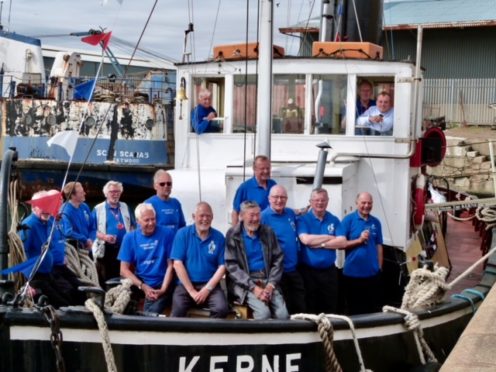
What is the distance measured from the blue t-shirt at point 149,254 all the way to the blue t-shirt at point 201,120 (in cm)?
300

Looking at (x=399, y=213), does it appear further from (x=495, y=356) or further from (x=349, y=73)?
(x=495, y=356)

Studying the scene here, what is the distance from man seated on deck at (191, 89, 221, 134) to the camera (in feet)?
30.9

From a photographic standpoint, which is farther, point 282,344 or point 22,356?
point 282,344

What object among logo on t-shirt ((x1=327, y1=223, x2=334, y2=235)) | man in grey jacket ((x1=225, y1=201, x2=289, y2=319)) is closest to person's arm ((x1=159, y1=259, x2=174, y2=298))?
man in grey jacket ((x1=225, y1=201, x2=289, y2=319))

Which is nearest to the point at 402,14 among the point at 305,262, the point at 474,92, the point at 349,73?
the point at 474,92

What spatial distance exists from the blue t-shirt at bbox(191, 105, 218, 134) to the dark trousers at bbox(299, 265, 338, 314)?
2.86m

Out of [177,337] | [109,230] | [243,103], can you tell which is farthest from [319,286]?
[243,103]

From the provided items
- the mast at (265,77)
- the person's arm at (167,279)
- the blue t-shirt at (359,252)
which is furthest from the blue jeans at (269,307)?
the mast at (265,77)

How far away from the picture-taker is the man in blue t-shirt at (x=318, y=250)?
707 centimetres

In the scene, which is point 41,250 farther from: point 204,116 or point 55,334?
point 204,116

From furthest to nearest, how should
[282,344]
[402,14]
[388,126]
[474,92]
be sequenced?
[402,14] → [474,92] → [388,126] → [282,344]

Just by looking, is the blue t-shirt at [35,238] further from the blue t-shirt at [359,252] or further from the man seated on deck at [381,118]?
the man seated on deck at [381,118]

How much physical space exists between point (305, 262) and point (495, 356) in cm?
192

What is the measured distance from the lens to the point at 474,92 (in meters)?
32.7
